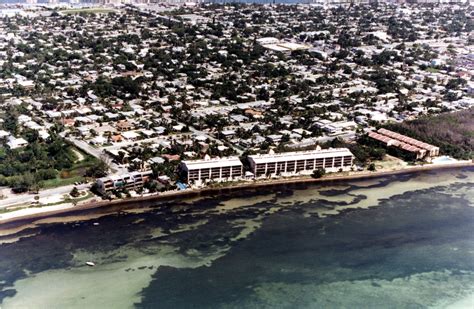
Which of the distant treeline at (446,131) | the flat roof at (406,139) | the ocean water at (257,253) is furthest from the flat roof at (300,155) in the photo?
the distant treeline at (446,131)

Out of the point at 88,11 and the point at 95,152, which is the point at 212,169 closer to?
the point at 95,152

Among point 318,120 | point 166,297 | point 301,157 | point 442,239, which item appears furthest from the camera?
point 318,120

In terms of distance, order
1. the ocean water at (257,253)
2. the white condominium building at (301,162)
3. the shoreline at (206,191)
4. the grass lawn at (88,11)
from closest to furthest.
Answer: the ocean water at (257,253) → the shoreline at (206,191) → the white condominium building at (301,162) → the grass lawn at (88,11)

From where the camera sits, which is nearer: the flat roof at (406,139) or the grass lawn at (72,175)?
the grass lawn at (72,175)

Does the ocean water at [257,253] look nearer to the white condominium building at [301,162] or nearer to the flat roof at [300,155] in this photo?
the white condominium building at [301,162]

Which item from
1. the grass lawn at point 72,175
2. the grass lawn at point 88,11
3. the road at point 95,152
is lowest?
the grass lawn at point 72,175

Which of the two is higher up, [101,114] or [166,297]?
[101,114]

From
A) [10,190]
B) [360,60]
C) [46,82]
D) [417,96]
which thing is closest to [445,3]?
[360,60]

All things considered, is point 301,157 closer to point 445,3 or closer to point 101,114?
point 101,114
